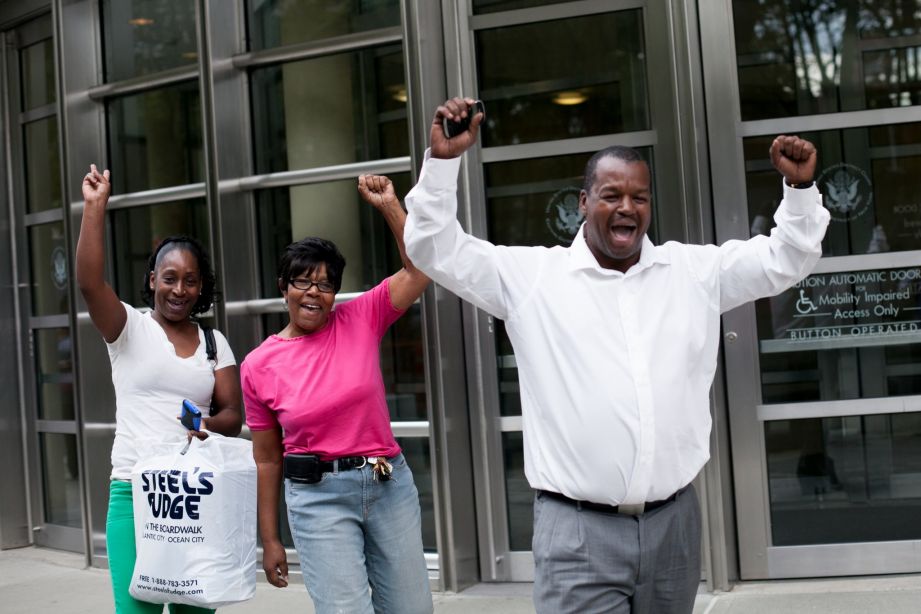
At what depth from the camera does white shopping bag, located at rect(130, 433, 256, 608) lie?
3.60 m

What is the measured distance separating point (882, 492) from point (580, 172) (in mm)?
2126

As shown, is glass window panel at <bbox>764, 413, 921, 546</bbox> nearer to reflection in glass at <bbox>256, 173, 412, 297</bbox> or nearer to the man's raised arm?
reflection in glass at <bbox>256, 173, 412, 297</bbox>

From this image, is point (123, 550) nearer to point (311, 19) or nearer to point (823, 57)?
point (311, 19)

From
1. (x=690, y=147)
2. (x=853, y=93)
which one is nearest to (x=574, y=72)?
(x=690, y=147)

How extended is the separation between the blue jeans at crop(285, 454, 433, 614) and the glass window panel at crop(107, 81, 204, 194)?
140 inches

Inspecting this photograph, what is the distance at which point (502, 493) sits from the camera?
5.71 m

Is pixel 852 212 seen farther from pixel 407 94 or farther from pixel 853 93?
pixel 407 94

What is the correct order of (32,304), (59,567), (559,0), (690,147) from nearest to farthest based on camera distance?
(690,147), (559,0), (59,567), (32,304)

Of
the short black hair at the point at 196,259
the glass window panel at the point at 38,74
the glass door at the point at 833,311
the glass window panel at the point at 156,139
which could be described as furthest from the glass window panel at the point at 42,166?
the glass door at the point at 833,311

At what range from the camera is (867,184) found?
17.5ft

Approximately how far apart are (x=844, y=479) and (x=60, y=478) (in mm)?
5064

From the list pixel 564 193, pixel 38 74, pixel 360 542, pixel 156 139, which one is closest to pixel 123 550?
pixel 360 542

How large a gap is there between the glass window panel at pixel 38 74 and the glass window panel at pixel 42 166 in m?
0.15

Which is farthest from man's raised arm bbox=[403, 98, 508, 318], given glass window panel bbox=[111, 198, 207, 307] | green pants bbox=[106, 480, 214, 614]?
glass window panel bbox=[111, 198, 207, 307]
